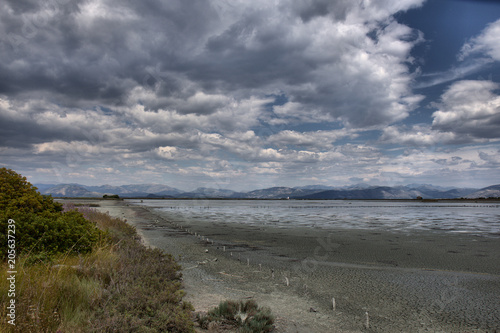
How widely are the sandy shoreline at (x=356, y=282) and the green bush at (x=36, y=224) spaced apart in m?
4.70

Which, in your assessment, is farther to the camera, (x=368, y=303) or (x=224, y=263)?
(x=224, y=263)

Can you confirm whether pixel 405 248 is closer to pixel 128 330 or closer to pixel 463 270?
pixel 463 270

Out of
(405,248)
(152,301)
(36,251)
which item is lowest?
(405,248)

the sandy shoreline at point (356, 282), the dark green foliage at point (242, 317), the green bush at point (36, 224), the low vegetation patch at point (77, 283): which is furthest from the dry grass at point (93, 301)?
the sandy shoreline at point (356, 282)

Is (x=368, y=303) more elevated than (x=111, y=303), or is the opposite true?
(x=111, y=303)

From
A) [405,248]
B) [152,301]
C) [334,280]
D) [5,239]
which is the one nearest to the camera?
[152,301]

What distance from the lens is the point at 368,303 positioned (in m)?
9.80

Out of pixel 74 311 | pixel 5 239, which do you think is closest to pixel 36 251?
pixel 5 239

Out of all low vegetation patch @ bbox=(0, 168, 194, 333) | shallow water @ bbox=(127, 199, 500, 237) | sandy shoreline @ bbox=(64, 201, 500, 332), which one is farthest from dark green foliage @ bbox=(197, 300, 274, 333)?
shallow water @ bbox=(127, 199, 500, 237)

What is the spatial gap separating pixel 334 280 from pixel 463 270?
718 centimetres

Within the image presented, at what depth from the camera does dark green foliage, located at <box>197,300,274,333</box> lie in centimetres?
738

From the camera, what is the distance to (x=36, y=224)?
36.0 feet

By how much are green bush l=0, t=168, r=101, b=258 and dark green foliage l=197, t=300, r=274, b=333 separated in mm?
5531

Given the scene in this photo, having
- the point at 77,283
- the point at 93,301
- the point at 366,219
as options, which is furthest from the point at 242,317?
the point at 366,219
